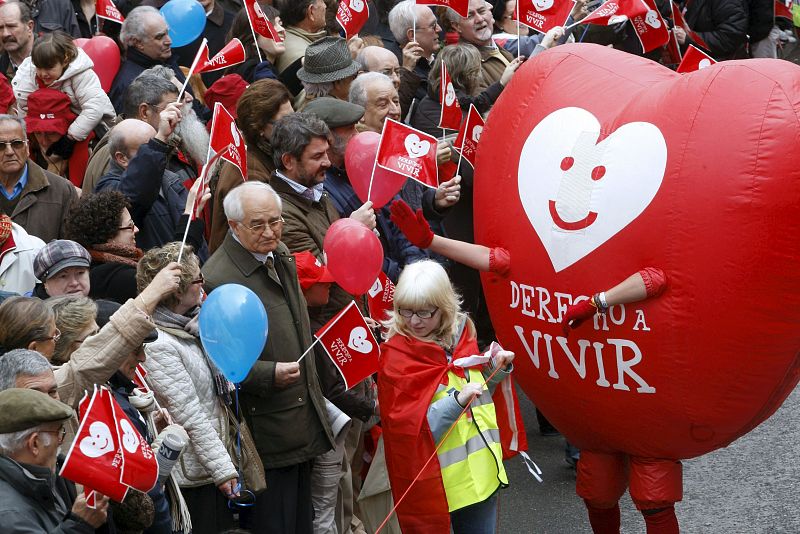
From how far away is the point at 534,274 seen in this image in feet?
19.7

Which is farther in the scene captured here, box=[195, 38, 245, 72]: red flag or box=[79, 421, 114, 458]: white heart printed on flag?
box=[195, 38, 245, 72]: red flag

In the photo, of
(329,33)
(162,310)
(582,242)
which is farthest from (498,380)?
(329,33)

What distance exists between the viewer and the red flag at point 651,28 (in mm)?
9844

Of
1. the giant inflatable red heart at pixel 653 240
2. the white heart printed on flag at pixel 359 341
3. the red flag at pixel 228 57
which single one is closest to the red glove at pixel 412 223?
the giant inflatable red heart at pixel 653 240

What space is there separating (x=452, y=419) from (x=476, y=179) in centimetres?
138

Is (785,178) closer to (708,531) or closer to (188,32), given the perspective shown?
(708,531)

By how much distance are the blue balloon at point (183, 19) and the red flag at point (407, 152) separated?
2.62 metres

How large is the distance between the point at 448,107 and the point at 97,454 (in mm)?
4134

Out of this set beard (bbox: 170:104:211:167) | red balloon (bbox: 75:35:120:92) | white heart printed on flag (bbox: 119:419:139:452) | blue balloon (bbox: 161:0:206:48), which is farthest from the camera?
blue balloon (bbox: 161:0:206:48)

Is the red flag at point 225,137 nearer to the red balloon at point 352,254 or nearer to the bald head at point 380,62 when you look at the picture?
the red balloon at point 352,254

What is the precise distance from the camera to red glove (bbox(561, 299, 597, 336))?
5.68 meters

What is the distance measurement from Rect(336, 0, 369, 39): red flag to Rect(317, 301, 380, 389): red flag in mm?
3620

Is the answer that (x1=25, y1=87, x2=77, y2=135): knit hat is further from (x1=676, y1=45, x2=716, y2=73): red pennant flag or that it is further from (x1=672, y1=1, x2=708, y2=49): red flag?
(x1=672, y1=1, x2=708, y2=49): red flag

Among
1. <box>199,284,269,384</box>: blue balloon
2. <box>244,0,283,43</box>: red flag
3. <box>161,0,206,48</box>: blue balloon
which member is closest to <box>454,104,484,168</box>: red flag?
<box>244,0,283,43</box>: red flag
